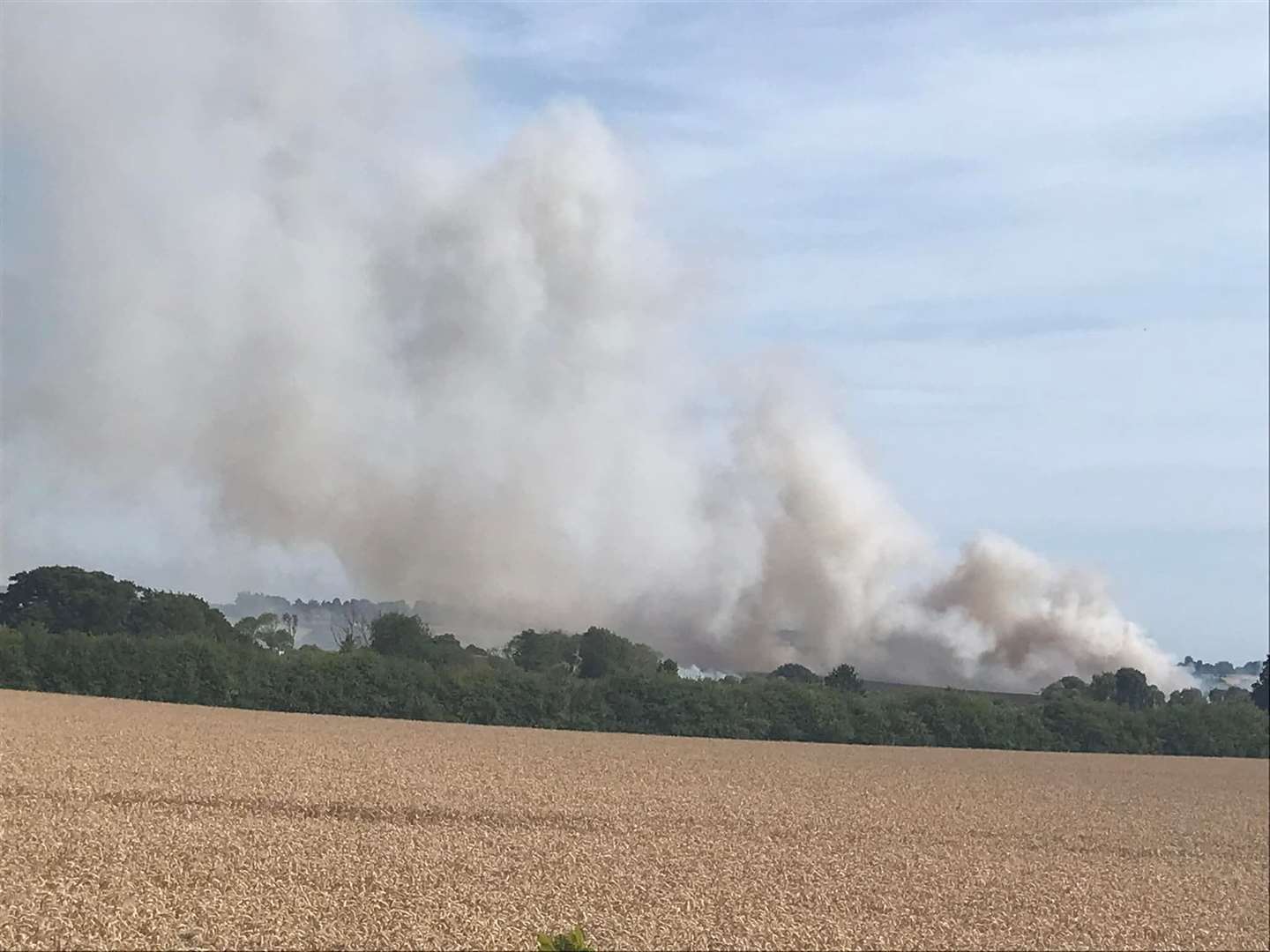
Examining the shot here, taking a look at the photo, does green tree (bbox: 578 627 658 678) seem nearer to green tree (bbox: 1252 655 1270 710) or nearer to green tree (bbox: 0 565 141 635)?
green tree (bbox: 0 565 141 635)

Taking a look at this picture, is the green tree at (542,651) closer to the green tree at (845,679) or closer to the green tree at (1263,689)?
the green tree at (845,679)

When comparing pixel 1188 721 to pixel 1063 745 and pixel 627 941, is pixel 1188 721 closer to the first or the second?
pixel 1063 745

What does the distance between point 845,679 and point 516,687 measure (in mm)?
17347

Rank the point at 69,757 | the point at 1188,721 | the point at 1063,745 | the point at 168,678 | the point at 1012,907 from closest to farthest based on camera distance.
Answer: the point at 1012,907, the point at 69,757, the point at 168,678, the point at 1063,745, the point at 1188,721

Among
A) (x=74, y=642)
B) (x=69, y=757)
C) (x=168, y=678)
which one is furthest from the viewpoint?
(x=168, y=678)

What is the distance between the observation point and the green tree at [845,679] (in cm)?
5841

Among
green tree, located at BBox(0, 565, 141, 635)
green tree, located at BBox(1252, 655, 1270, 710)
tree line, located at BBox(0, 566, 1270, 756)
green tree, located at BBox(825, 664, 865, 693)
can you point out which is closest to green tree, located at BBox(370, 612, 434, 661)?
tree line, located at BBox(0, 566, 1270, 756)

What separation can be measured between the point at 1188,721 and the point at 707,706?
82.4 ft

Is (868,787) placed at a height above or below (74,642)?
below

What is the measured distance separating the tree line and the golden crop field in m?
1.53

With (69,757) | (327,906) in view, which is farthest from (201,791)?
(327,906)

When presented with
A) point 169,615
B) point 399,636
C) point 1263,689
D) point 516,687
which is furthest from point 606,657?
point 1263,689

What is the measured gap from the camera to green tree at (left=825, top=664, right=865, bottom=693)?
2299 inches

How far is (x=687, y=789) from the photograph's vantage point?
1280 inches
